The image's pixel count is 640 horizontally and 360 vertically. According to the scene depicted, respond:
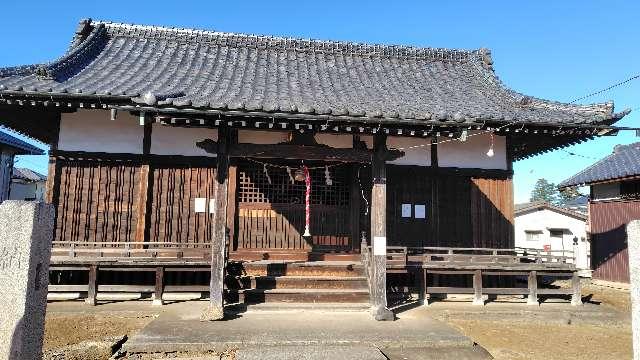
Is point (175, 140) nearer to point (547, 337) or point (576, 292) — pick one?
point (547, 337)

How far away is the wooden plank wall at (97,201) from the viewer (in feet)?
34.3

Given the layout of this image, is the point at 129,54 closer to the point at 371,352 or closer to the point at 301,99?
the point at 301,99

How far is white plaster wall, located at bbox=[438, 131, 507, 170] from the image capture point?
11.6 m

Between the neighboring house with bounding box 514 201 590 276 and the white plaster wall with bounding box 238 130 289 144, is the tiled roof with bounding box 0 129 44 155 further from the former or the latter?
the neighboring house with bounding box 514 201 590 276

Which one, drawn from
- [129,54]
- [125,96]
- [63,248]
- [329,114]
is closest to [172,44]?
[129,54]

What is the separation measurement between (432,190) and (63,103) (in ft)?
31.1

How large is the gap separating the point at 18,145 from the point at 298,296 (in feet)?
53.5

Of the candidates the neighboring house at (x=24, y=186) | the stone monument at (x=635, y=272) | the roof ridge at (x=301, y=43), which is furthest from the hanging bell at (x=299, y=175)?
the neighboring house at (x=24, y=186)

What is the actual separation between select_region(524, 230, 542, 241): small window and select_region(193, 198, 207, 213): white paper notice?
2779 cm

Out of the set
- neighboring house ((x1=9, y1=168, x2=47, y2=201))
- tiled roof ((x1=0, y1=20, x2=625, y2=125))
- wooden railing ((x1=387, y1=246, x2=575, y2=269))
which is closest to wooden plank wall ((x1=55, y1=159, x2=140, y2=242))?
tiled roof ((x1=0, y1=20, x2=625, y2=125))

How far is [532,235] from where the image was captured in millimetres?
31016

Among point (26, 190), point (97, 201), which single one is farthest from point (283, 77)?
point (26, 190)

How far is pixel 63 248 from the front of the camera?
9984 millimetres

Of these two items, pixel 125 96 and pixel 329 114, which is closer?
pixel 329 114
